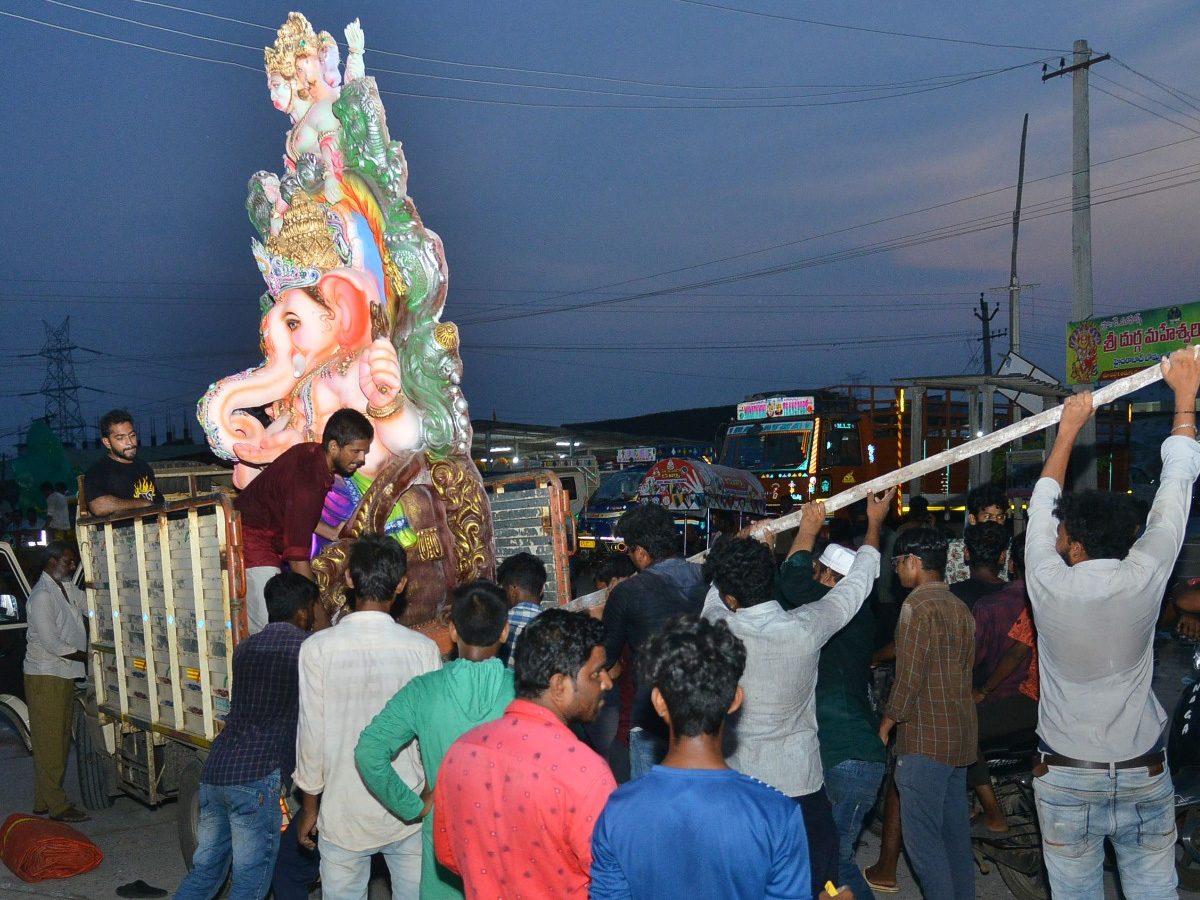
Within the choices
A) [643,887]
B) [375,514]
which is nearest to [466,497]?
[375,514]

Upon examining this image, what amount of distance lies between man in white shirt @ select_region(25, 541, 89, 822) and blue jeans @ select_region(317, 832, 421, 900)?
4128 mm

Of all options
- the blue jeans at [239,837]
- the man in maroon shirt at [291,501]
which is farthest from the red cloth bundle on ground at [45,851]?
the blue jeans at [239,837]

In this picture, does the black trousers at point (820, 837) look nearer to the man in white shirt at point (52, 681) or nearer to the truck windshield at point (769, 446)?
the man in white shirt at point (52, 681)

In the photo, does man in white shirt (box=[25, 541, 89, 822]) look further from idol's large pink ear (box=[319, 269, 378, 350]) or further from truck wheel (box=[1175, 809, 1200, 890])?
truck wheel (box=[1175, 809, 1200, 890])

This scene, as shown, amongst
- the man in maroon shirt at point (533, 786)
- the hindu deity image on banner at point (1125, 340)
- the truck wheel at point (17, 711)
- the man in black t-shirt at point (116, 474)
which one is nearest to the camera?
the man in maroon shirt at point (533, 786)

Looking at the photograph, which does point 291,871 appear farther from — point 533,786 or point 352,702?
point 533,786

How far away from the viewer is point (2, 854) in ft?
21.9

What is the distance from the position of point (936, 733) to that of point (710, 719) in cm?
255

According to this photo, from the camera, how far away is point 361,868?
433cm

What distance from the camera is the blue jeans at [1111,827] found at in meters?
3.89

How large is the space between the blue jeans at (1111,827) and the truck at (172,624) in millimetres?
3862

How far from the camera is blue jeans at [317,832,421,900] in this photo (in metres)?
4.29

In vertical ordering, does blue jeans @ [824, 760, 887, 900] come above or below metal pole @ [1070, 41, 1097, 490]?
below

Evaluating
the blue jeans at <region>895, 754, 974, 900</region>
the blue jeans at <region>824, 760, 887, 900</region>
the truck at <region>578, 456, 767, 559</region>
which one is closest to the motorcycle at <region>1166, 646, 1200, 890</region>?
the blue jeans at <region>895, 754, 974, 900</region>
